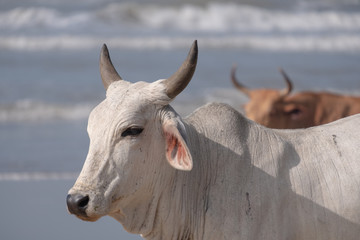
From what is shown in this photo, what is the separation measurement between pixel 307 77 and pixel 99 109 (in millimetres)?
11659

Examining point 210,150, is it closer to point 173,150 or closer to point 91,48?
point 173,150

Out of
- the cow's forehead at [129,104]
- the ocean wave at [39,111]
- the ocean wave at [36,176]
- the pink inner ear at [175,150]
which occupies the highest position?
the cow's forehead at [129,104]

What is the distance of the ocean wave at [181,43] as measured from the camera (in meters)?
18.5

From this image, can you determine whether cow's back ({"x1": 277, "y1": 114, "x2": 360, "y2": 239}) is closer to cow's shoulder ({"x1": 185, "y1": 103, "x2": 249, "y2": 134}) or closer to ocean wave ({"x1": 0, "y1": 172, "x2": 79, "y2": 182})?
cow's shoulder ({"x1": 185, "y1": 103, "x2": 249, "y2": 134})

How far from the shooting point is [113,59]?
16406 millimetres

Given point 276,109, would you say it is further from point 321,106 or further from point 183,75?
point 183,75

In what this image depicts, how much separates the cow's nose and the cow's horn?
73 cm

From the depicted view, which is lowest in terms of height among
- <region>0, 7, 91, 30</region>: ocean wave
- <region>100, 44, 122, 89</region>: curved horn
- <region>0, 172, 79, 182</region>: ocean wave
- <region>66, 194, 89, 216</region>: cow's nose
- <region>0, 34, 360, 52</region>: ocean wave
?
<region>0, 172, 79, 182</region>: ocean wave

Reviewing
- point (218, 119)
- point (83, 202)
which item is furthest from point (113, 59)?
point (83, 202)

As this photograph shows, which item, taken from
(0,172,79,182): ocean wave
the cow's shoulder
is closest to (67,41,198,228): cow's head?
the cow's shoulder

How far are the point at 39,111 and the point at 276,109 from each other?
4541 millimetres

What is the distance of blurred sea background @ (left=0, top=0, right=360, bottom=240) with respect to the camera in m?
8.11

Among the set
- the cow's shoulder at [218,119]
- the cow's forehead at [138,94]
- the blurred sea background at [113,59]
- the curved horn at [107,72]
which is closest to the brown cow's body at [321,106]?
the blurred sea background at [113,59]

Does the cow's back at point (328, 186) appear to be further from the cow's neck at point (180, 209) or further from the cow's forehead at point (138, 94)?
the cow's forehead at point (138, 94)
